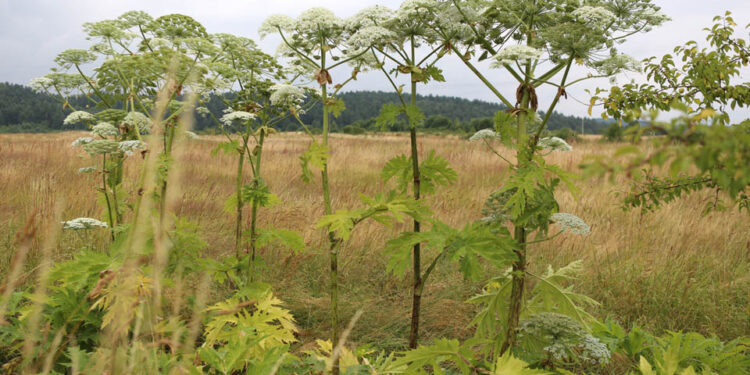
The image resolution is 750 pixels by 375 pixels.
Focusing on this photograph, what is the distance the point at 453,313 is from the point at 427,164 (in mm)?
1666

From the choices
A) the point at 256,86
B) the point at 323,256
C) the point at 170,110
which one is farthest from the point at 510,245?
the point at 323,256

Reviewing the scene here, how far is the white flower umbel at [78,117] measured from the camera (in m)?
3.51

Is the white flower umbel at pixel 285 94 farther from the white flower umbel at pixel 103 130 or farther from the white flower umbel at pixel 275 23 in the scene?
the white flower umbel at pixel 103 130

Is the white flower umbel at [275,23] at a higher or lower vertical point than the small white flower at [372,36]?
higher

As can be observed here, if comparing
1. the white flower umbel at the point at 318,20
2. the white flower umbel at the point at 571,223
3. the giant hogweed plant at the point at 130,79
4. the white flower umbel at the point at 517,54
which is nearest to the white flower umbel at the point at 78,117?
the giant hogweed plant at the point at 130,79

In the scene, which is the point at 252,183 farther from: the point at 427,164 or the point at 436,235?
the point at 436,235

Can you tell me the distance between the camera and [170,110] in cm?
338

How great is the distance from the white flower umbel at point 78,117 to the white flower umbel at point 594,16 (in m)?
3.42

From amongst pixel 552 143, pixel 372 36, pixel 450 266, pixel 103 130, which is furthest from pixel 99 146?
pixel 450 266

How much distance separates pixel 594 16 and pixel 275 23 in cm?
179

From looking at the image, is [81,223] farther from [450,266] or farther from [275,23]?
[450,266]

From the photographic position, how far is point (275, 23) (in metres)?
2.80

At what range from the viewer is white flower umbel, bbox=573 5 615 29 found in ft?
7.00

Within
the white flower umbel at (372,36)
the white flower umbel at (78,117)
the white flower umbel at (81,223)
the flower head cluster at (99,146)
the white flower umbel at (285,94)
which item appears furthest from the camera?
the white flower umbel at (78,117)
